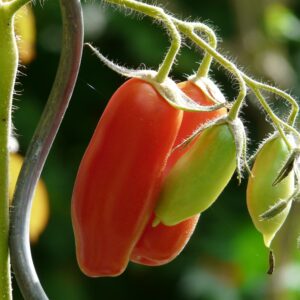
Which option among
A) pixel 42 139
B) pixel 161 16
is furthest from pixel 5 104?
pixel 161 16

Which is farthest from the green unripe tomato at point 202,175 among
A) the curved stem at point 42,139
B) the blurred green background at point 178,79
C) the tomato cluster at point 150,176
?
the blurred green background at point 178,79

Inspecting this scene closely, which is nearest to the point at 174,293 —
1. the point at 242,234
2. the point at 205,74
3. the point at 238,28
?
the point at 242,234

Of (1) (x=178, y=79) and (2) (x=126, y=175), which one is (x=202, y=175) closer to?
(2) (x=126, y=175)

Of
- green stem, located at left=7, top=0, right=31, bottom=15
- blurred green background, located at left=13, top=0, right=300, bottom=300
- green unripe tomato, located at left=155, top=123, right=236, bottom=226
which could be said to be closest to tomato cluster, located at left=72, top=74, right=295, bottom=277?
green unripe tomato, located at left=155, top=123, right=236, bottom=226

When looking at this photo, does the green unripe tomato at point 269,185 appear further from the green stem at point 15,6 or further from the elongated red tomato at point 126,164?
the green stem at point 15,6

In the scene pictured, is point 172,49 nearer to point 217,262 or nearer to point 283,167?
point 283,167

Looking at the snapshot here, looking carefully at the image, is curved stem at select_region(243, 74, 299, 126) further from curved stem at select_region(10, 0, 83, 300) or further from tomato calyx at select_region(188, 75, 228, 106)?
curved stem at select_region(10, 0, 83, 300)
